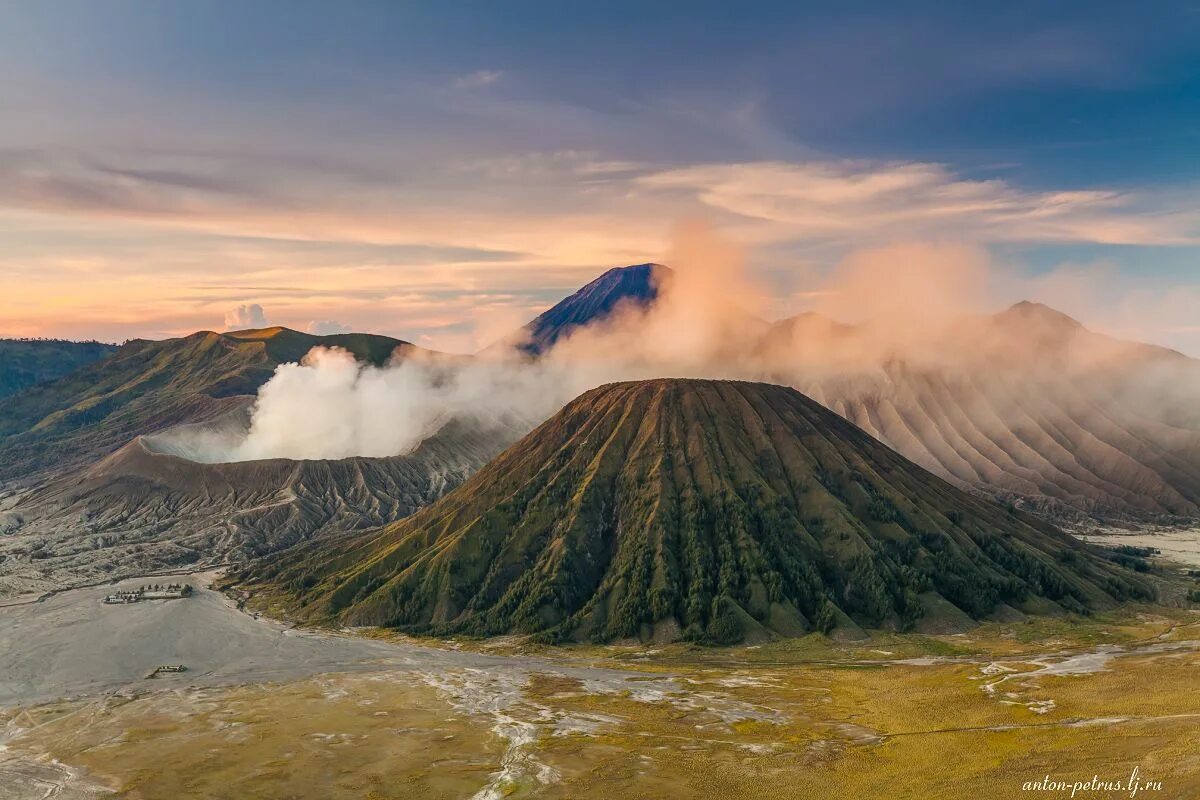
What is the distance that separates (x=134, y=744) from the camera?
6457 inches

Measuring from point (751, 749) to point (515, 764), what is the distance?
43.6 m

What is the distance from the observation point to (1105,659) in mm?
197875

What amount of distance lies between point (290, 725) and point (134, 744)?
1176 inches

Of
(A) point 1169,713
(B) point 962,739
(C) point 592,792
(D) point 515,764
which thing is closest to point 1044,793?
(B) point 962,739

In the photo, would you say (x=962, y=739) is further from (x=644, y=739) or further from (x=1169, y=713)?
(x=644, y=739)

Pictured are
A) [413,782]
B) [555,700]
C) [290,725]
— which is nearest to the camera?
[413,782]

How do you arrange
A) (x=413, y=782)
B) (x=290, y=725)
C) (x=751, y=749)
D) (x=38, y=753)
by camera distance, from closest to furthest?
(x=413, y=782) → (x=751, y=749) → (x=38, y=753) → (x=290, y=725)

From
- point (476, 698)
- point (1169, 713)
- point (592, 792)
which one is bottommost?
point (476, 698)

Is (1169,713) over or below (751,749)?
over

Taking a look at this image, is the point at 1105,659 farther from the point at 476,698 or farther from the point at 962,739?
the point at 476,698

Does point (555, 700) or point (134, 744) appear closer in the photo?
point (134, 744)

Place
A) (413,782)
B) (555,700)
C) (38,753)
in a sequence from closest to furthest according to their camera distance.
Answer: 1. (413,782)
2. (38,753)
3. (555,700)

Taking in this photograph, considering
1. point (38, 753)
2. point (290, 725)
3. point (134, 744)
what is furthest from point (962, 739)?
point (38, 753)

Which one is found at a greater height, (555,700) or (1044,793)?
(1044,793)
